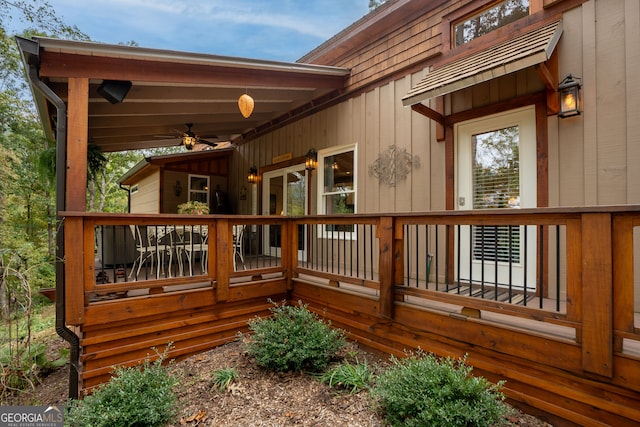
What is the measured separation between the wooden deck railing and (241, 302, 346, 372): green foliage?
1.48ft

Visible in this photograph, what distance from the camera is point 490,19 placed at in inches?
142

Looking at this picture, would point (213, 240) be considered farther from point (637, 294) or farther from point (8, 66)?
point (8, 66)

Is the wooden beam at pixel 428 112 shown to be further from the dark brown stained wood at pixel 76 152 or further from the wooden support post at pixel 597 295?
the dark brown stained wood at pixel 76 152

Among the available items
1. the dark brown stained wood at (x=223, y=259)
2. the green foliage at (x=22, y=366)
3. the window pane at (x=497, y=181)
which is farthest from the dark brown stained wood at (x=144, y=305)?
the window pane at (x=497, y=181)

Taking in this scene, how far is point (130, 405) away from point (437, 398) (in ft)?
7.01

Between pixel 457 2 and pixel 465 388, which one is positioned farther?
pixel 457 2

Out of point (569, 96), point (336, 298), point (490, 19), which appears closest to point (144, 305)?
point (336, 298)

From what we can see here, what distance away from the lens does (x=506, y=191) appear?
3414 mm

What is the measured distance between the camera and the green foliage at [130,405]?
83.0 inches

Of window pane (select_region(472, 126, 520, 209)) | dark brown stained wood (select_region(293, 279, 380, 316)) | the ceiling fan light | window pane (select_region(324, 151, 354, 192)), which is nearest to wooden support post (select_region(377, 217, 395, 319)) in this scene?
dark brown stained wood (select_region(293, 279, 380, 316))

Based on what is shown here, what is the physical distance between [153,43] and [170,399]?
1746cm

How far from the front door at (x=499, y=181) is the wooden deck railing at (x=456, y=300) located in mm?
31

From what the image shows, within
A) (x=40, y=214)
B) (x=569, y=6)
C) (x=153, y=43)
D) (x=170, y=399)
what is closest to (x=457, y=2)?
(x=569, y=6)

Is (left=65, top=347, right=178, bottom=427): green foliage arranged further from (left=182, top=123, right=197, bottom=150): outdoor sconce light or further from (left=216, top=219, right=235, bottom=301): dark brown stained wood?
(left=182, top=123, right=197, bottom=150): outdoor sconce light
